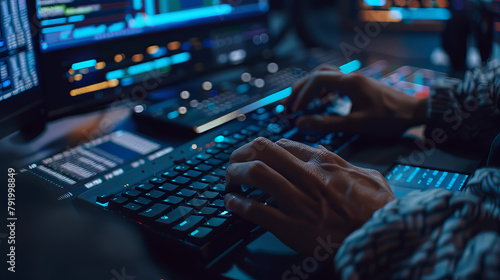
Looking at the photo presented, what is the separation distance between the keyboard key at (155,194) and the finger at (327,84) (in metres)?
0.34

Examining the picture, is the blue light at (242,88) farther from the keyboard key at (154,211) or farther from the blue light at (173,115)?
the keyboard key at (154,211)

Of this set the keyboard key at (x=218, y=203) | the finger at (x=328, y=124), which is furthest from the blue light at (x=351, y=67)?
the keyboard key at (x=218, y=203)

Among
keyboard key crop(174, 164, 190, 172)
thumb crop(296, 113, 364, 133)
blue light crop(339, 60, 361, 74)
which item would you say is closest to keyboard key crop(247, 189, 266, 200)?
keyboard key crop(174, 164, 190, 172)

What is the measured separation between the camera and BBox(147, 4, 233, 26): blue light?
2.92 ft

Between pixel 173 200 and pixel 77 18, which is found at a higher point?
pixel 77 18

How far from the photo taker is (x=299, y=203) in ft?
1.49

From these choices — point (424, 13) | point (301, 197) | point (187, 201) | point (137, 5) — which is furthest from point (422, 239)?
point (424, 13)

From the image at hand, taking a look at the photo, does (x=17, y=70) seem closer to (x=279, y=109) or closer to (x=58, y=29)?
(x=58, y=29)

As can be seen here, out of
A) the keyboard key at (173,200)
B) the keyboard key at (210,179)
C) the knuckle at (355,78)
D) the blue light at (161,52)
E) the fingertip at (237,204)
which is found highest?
the blue light at (161,52)

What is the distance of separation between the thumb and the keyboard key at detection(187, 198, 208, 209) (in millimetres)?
277

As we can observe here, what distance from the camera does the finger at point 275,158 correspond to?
48 cm

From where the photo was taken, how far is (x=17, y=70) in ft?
2.11

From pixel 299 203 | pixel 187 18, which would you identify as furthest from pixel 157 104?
pixel 299 203

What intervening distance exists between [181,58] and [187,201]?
1.81 ft
